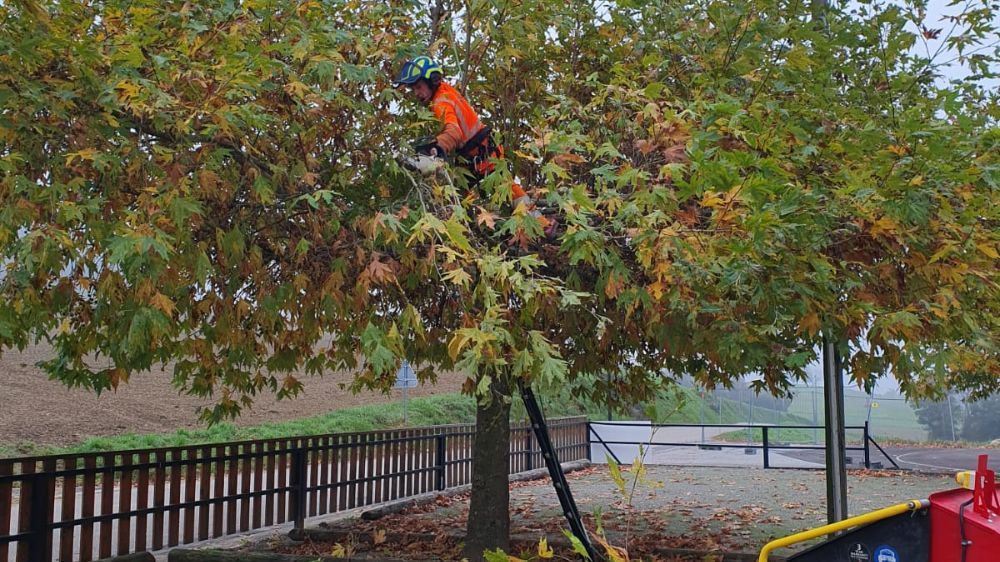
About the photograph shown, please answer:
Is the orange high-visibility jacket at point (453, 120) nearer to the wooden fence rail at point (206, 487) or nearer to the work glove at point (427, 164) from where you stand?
the work glove at point (427, 164)

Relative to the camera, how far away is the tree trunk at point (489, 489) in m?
9.34

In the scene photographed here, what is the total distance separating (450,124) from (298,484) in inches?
259

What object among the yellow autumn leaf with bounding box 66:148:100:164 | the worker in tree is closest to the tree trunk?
the worker in tree

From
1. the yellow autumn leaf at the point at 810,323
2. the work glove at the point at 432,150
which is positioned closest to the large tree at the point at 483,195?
the yellow autumn leaf at the point at 810,323

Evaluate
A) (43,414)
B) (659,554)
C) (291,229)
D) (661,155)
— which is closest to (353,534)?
(659,554)

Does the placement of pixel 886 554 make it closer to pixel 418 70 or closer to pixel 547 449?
pixel 547 449

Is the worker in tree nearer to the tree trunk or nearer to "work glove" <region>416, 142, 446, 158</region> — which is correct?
"work glove" <region>416, 142, 446, 158</region>

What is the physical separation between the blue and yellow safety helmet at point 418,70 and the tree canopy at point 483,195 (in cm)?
31

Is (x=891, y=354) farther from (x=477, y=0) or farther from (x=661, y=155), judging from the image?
(x=477, y=0)

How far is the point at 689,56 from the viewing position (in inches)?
289

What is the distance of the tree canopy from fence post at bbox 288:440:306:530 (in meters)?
3.90

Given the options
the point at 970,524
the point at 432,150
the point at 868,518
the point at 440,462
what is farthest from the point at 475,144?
the point at 440,462

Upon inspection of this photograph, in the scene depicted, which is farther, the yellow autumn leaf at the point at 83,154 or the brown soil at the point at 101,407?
the brown soil at the point at 101,407

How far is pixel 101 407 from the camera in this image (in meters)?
26.3
